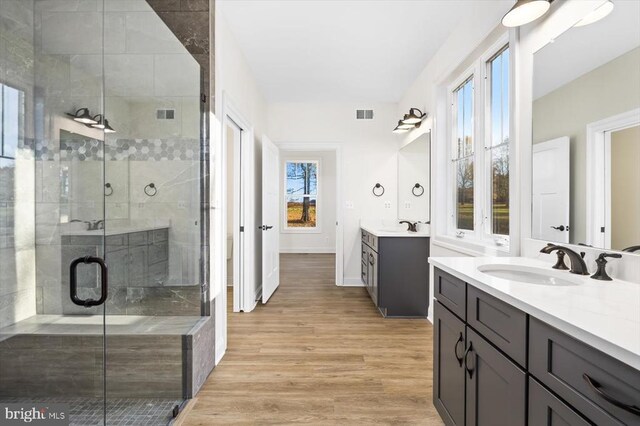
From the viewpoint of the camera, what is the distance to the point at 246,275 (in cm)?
349

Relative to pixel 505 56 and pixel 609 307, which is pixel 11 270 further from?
pixel 505 56

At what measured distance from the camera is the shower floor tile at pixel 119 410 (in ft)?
5.15

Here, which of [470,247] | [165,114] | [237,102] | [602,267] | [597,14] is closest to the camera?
[602,267]

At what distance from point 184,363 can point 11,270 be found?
1.02 metres

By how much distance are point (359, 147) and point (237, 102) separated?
6.97 ft

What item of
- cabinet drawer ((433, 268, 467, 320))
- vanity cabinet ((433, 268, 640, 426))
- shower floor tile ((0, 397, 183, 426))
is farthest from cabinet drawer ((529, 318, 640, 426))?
shower floor tile ((0, 397, 183, 426))

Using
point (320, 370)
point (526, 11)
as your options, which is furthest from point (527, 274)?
point (320, 370)

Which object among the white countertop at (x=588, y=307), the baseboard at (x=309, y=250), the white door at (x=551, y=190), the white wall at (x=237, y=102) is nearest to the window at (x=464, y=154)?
the white door at (x=551, y=190)

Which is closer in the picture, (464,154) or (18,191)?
(18,191)

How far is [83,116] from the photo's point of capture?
5.58 feet

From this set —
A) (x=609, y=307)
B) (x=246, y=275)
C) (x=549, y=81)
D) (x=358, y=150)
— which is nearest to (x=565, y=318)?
(x=609, y=307)

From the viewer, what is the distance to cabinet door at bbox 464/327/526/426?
3.27 ft

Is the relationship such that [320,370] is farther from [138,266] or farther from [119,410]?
[138,266]

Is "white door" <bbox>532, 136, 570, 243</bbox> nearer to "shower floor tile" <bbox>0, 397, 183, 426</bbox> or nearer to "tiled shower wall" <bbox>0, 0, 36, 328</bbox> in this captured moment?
"shower floor tile" <bbox>0, 397, 183, 426</bbox>
